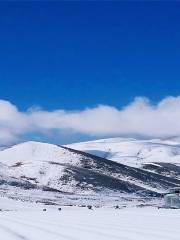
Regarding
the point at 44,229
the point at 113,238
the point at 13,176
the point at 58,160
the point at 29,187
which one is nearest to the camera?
the point at 113,238

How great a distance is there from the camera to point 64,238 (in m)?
17.7

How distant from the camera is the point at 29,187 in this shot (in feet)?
381

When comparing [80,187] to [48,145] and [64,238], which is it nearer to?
[48,145]

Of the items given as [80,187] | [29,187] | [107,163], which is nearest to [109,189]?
[80,187]

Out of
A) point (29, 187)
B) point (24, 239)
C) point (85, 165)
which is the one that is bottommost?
point (24, 239)

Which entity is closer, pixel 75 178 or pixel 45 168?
pixel 75 178

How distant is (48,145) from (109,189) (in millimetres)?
77586

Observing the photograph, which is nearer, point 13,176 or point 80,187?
point 80,187

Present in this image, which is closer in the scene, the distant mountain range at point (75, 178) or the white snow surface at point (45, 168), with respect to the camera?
the distant mountain range at point (75, 178)

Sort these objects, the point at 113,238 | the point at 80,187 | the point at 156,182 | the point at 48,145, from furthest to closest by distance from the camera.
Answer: the point at 48,145
the point at 156,182
the point at 80,187
the point at 113,238

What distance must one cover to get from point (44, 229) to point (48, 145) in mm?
178290

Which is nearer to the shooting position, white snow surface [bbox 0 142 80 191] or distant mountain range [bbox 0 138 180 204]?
distant mountain range [bbox 0 138 180 204]

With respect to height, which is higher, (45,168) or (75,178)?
(45,168)

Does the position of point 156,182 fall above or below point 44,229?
above
